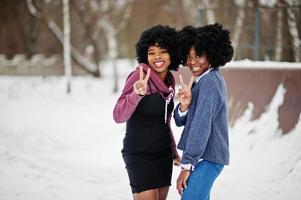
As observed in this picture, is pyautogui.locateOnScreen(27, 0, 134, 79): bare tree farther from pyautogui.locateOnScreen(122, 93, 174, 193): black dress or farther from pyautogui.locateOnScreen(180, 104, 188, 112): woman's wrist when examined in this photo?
pyautogui.locateOnScreen(180, 104, 188, 112): woman's wrist

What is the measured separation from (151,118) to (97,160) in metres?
4.06

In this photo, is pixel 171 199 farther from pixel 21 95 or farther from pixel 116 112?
pixel 21 95

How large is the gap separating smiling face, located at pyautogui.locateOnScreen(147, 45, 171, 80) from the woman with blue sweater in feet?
0.73

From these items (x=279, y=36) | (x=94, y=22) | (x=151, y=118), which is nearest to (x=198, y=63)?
(x=151, y=118)

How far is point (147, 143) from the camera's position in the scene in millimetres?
3041

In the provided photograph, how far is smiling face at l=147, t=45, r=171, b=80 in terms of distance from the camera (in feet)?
10.2

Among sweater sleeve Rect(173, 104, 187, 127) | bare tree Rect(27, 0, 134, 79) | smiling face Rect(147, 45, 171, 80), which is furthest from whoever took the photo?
bare tree Rect(27, 0, 134, 79)

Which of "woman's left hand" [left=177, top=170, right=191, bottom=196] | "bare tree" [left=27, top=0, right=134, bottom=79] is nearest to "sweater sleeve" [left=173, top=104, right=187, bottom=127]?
"woman's left hand" [left=177, top=170, right=191, bottom=196]

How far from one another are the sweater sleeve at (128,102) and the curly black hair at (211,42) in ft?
1.54

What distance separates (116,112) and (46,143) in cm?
544

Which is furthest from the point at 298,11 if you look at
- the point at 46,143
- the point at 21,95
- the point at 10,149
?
the point at 21,95

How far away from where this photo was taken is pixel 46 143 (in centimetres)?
802

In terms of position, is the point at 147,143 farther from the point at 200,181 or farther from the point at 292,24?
the point at 292,24

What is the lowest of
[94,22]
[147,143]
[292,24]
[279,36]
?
[147,143]
